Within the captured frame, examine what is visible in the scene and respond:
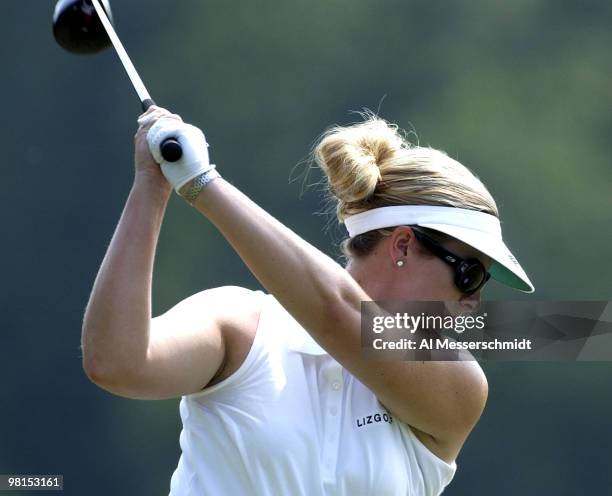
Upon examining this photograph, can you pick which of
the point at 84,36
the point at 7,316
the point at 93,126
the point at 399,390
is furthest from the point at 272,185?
the point at 399,390

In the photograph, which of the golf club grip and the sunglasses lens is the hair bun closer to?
the sunglasses lens

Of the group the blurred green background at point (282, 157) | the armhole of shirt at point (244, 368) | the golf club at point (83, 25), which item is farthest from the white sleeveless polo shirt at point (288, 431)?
the blurred green background at point (282, 157)

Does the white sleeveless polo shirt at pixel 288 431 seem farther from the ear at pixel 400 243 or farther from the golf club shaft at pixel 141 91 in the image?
the golf club shaft at pixel 141 91

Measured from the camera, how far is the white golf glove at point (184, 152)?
1834 millimetres

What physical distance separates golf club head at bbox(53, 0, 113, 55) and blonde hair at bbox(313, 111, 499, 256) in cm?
40

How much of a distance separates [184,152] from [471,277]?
58 centimetres

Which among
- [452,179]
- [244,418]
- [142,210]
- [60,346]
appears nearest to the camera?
[142,210]

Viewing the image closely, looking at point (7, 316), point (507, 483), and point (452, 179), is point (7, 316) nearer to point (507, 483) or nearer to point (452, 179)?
point (507, 483)

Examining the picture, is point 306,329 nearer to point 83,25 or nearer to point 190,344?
point 190,344

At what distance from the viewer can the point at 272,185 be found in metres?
4.28

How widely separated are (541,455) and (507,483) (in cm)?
14

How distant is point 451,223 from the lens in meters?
2.19

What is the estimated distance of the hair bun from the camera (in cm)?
222

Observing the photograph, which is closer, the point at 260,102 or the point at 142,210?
the point at 142,210
